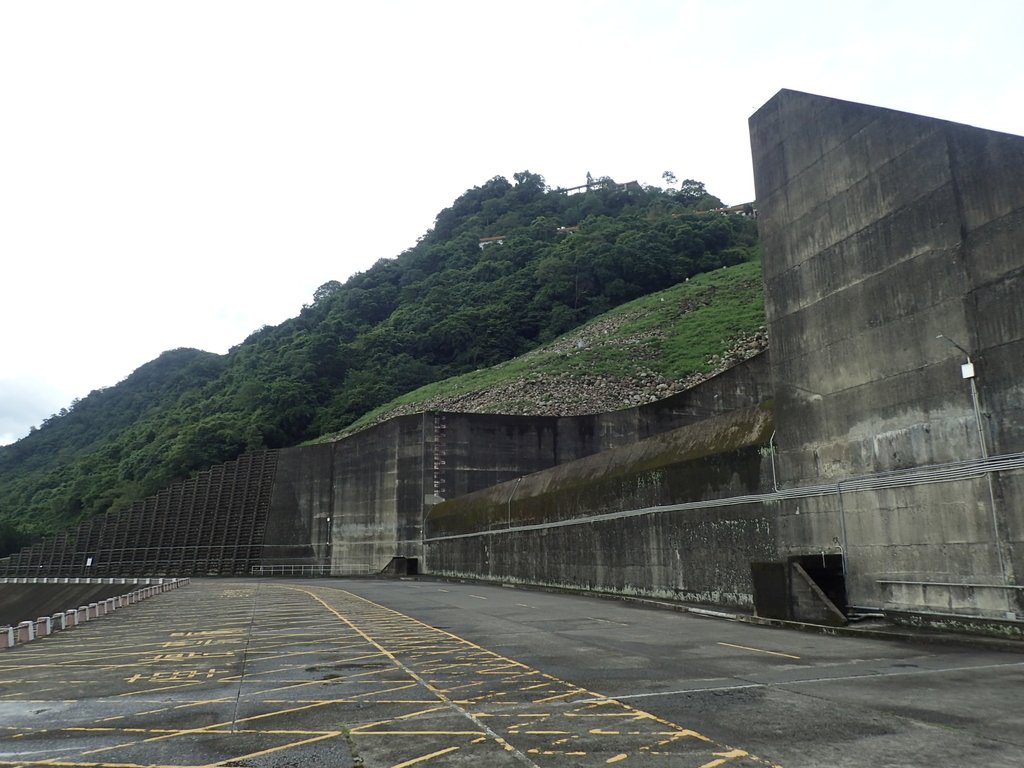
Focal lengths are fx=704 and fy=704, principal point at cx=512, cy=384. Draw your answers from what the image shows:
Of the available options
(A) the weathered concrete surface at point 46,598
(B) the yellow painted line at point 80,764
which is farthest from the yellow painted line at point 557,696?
(A) the weathered concrete surface at point 46,598

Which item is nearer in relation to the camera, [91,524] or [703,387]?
[703,387]

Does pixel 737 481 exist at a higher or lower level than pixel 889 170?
lower

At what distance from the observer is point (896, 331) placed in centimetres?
1465

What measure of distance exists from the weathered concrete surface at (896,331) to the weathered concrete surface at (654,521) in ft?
5.11

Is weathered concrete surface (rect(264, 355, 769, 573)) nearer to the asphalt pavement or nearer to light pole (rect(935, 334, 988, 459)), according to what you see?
light pole (rect(935, 334, 988, 459))

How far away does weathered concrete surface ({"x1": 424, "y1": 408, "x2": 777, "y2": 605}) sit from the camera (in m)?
18.5

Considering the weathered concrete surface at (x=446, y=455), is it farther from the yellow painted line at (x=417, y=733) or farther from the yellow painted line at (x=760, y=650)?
the yellow painted line at (x=417, y=733)

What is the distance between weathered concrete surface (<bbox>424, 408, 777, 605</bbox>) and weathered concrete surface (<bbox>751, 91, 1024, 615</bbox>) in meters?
1.56

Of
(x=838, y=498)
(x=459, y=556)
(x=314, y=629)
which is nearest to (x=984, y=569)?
(x=838, y=498)

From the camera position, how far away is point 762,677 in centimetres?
941

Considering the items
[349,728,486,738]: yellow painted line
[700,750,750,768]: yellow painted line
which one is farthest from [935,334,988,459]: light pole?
[349,728,486,738]: yellow painted line

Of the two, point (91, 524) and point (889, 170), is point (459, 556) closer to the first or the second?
point (889, 170)

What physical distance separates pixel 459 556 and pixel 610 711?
3341cm

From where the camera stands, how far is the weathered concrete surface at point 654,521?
1853 cm
